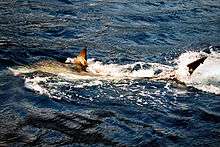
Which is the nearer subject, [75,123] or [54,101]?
[75,123]

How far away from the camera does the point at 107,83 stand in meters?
8.66

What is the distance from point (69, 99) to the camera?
7.52 meters

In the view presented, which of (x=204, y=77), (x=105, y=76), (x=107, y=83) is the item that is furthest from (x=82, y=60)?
(x=204, y=77)

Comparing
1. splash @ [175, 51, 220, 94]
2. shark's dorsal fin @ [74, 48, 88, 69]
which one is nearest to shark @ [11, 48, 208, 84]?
shark's dorsal fin @ [74, 48, 88, 69]

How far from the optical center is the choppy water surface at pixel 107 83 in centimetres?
620

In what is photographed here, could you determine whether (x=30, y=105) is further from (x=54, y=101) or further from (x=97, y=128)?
(x=97, y=128)

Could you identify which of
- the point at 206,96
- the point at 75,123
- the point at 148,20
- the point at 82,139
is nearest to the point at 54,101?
the point at 75,123

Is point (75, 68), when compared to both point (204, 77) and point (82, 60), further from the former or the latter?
point (204, 77)

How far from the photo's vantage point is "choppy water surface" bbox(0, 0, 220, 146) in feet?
20.3

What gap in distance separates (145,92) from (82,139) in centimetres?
259

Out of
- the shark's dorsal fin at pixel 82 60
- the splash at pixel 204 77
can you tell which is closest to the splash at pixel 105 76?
the splash at pixel 204 77

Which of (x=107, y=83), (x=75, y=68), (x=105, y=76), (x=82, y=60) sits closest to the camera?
(x=107, y=83)

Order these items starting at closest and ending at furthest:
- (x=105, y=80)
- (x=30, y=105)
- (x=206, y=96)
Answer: (x=30, y=105), (x=206, y=96), (x=105, y=80)

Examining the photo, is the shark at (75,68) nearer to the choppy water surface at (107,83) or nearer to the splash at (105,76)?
the splash at (105,76)
